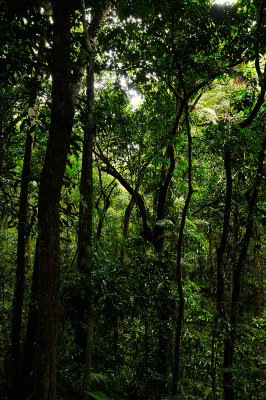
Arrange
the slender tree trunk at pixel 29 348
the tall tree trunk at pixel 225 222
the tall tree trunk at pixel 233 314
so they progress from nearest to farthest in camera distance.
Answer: the tall tree trunk at pixel 233 314
the tall tree trunk at pixel 225 222
the slender tree trunk at pixel 29 348

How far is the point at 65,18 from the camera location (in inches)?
68.8

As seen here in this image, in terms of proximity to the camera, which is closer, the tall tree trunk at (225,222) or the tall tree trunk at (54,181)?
the tall tree trunk at (54,181)

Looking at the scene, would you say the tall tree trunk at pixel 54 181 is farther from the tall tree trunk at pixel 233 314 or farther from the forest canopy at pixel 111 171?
the tall tree trunk at pixel 233 314

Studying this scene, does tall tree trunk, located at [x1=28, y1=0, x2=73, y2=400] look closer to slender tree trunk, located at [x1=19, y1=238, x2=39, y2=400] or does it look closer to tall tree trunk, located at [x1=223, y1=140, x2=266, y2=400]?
tall tree trunk, located at [x1=223, y1=140, x2=266, y2=400]

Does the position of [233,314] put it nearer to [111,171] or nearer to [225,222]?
[225,222]

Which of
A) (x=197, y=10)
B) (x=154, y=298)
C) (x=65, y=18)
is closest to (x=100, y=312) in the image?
(x=154, y=298)

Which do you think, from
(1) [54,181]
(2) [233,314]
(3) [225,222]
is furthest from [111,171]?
(1) [54,181]

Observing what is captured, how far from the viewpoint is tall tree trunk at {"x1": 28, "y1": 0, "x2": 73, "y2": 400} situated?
1.58 m

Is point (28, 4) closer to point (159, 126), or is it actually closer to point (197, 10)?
point (197, 10)

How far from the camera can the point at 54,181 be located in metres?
1.69

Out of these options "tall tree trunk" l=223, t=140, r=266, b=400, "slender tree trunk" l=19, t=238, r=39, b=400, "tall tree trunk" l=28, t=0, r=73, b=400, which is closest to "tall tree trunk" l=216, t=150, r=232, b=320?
"tall tree trunk" l=223, t=140, r=266, b=400

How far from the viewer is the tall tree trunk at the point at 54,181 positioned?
1.58 metres

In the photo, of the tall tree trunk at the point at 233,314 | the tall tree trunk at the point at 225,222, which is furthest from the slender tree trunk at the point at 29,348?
the tall tree trunk at the point at 233,314

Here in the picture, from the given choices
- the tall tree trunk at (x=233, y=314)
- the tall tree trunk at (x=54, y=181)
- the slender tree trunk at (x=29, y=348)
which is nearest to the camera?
the tall tree trunk at (x=54, y=181)
